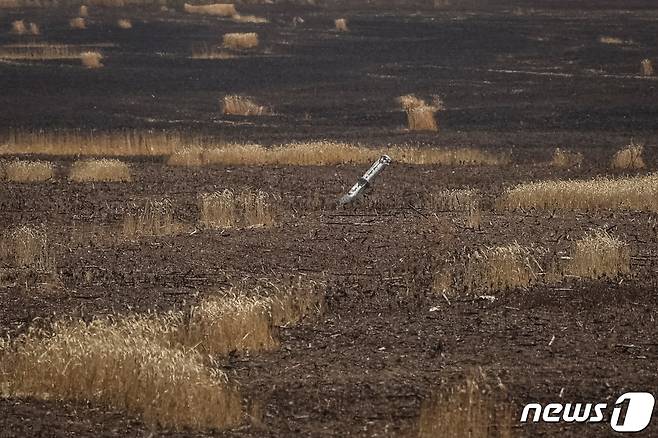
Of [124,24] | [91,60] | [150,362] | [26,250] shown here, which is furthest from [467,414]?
[124,24]

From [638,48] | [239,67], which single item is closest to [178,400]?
[239,67]

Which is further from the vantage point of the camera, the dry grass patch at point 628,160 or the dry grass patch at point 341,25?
the dry grass patch at point 341,25

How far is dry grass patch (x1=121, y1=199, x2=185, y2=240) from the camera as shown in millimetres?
20219

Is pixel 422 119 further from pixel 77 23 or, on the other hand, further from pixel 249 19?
pixel 249 19

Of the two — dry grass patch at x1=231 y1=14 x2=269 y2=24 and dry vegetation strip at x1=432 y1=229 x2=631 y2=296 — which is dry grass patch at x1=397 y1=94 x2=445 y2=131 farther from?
dry grass patch at x1=231 y1=14 x2=269 y2=24

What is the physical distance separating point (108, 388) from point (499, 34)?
50.2 metres

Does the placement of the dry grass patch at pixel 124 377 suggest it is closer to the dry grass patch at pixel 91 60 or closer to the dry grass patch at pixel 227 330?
the dry grass patch at pixel 227 330

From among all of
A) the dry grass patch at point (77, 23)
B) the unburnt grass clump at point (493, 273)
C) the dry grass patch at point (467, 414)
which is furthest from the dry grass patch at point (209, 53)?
the dry grass patch at point (467, 414)

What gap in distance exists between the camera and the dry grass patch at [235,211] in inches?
813

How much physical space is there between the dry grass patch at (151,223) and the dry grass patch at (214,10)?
1941 inches

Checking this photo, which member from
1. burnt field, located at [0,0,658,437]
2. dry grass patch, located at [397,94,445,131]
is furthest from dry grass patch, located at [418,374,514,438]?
dry grass patch, located at [397,94,445,131]

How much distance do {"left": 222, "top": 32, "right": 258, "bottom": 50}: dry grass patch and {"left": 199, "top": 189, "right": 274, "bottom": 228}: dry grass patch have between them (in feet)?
113

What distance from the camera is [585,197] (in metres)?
22.5

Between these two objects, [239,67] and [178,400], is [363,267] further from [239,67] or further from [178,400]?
[239,67]
